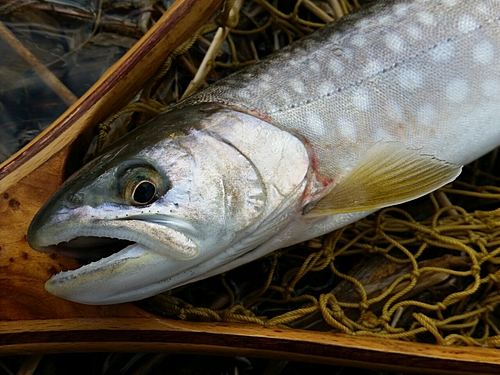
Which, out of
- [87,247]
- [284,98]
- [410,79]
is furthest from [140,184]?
[410,79]

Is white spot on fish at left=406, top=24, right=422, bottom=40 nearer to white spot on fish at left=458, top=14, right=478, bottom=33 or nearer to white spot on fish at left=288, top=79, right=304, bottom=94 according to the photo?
white spot on fish at left=458, top=14, right=478, bottom=33

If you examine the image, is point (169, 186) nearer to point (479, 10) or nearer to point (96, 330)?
point (96, 330)

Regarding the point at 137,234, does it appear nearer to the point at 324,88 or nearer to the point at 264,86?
the point at 264,86

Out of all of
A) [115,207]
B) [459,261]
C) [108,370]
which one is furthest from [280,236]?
[108,370]

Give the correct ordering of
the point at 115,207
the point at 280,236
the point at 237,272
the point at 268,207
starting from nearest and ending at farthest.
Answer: the point at 115,207 → the point at 268,207 → the point at 280,236 → the point at 237,272

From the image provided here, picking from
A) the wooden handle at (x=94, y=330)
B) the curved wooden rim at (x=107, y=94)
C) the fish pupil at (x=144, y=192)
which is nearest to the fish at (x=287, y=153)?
the fish pupil at (x=144, y=192)

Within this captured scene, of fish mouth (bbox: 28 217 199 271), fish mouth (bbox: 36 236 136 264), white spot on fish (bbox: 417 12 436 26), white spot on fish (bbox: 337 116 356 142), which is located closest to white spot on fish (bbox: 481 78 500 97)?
white spot on fish (bbox: 417 12 436 26)
